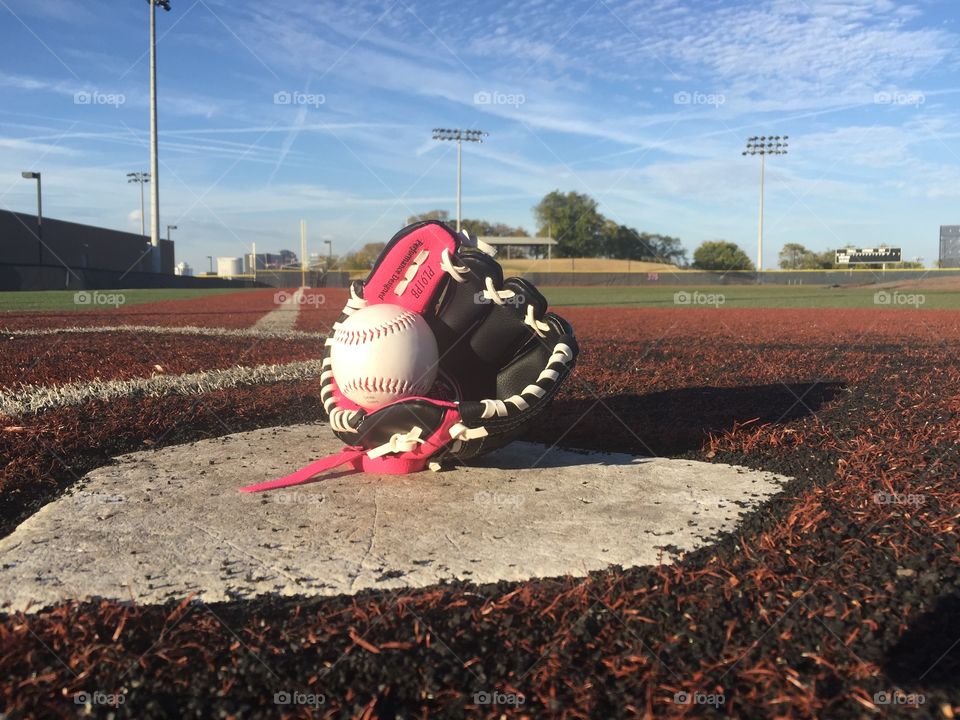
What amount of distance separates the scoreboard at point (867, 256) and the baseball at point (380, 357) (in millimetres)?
70445

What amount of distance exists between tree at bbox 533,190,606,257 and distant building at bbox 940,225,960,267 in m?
31.7

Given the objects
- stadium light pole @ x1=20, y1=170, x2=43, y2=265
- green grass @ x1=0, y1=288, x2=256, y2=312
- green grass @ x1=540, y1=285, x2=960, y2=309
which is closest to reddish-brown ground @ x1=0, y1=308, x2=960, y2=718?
green grass @ x1=0, y1=288, x2=256, y2=312

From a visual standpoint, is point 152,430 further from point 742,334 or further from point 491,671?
point 742,334

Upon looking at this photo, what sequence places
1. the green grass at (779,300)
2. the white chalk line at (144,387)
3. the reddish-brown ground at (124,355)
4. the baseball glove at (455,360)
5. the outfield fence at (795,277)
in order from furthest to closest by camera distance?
the outfield fence at (795,277) < the green grass at (779,300) < the reddish-brown ground at (124,355) < the white chalk line at (144,387) < the baseball glove at (455,360)

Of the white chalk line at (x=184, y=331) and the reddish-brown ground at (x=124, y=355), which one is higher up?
the white chalk line at (x=184, y=331)

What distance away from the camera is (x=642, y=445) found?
13.3 ft

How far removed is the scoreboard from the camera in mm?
65188

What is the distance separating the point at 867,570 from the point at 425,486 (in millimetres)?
1752

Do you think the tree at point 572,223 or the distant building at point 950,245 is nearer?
the distant building at point 950,245

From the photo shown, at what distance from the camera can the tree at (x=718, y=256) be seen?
6831cm

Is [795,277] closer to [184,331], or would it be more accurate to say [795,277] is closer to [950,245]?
[950,245]

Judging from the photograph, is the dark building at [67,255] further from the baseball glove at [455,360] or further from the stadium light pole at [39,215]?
the baseball glove at [455,360]

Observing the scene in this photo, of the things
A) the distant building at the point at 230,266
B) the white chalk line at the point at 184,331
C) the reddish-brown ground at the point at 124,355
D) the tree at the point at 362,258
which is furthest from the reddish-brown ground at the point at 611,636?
the distant building at the point at 230,266

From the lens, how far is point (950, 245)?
65.4 metres
